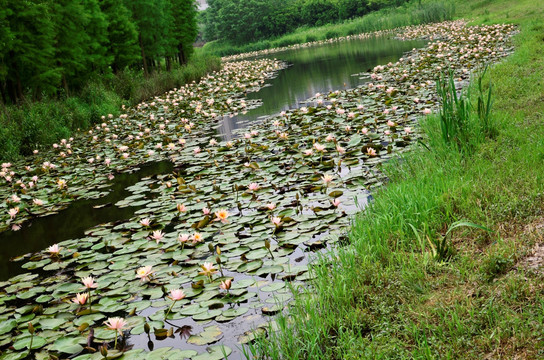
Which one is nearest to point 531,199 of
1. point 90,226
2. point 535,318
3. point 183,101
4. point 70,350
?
point 535,318

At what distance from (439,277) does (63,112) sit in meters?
10.7

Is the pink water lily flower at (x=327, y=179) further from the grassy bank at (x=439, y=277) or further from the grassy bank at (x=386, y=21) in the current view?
the grassy bank at (x=386, y=21)

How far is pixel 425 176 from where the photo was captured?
3.87m

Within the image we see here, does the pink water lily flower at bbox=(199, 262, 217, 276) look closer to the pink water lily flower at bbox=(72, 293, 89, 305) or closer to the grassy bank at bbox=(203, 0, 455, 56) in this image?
the pink water lily flower at bbox=(72, 293, 89, 305)

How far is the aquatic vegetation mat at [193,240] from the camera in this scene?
111 inches

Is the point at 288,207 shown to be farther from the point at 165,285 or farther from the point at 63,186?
the point at 63,186

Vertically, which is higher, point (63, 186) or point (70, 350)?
point (63, 186)

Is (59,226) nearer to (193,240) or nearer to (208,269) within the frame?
(193,240)

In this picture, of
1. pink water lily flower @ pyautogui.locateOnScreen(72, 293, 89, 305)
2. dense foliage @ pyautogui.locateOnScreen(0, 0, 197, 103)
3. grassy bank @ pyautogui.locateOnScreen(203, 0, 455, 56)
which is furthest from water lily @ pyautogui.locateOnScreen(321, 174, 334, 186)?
grassy bank @ pyautogui.locateOnScreen(203, 0, 455, 56)

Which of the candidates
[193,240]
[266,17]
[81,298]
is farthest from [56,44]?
[266,17]

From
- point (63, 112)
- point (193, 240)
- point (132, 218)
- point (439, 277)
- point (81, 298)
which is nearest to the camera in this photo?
point (439, 277)

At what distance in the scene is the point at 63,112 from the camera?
35.7 feet

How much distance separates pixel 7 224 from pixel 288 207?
3649 millimetres

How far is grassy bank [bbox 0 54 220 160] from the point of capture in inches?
365
